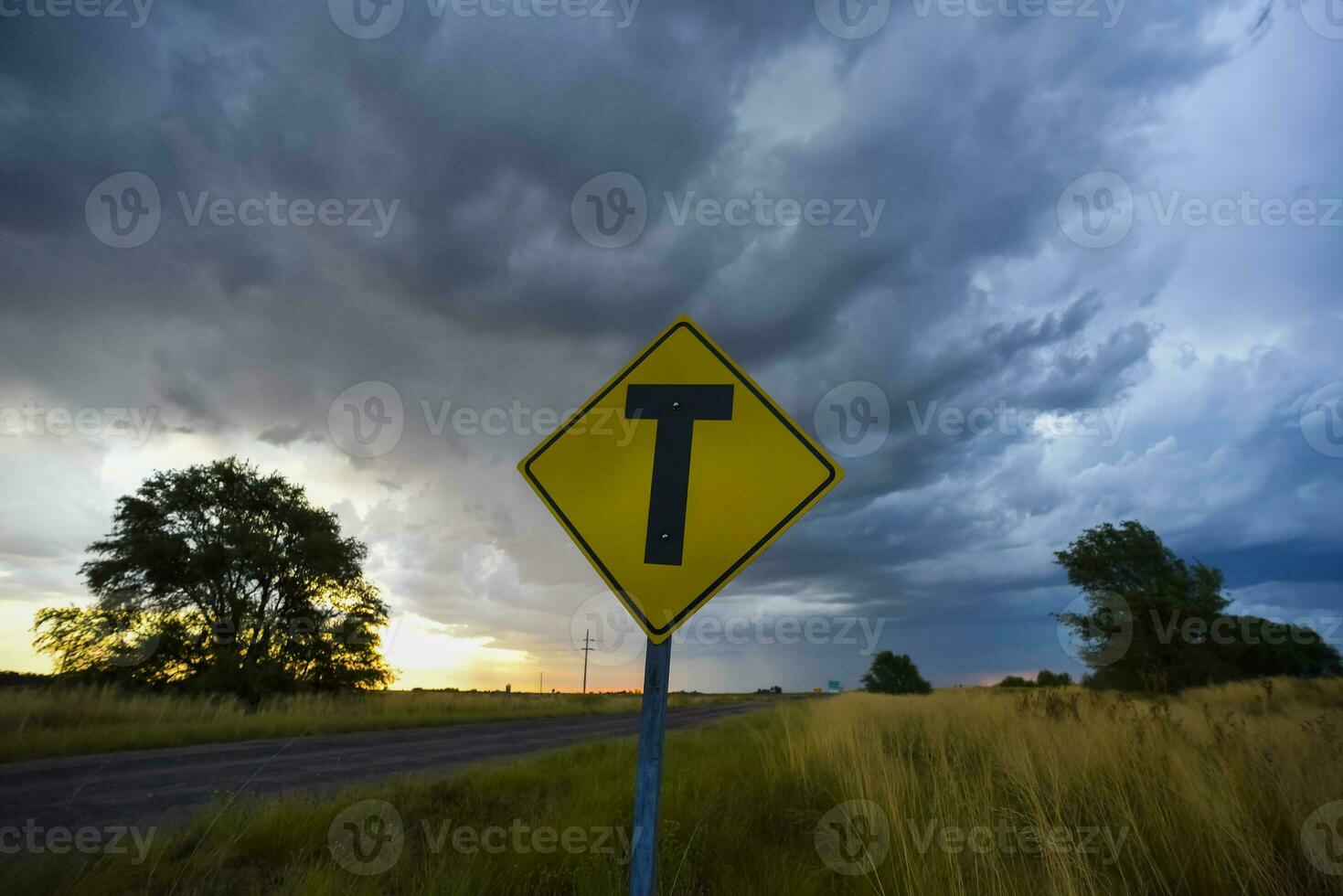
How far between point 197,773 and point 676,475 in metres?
8.87

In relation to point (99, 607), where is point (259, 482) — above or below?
above

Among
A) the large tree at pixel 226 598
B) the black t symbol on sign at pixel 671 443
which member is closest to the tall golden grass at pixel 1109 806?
the black t symbol on sign at pixel 671 443

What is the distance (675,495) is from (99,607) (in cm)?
2682

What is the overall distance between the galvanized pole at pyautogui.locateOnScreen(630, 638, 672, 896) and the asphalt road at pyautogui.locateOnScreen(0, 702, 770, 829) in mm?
4946

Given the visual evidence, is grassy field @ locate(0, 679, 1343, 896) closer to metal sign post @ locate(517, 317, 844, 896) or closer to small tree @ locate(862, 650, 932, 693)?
metal sign post @ locate(517, 317, 844, 896)

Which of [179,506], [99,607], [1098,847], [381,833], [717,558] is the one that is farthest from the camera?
[179,506]

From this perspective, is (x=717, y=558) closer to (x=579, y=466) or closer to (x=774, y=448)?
(x=774, y=448)

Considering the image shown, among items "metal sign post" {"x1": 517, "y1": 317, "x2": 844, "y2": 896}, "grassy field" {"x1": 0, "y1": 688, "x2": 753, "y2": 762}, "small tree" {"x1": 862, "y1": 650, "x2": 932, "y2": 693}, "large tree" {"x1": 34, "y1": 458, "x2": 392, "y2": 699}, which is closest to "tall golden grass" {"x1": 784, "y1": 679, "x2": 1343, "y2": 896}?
"metal sign post" {"x1": 517, "y1": 317, "x2": 844, "y2": 896}

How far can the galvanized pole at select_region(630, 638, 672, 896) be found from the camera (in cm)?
232

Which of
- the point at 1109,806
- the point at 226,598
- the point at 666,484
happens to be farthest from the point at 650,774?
the point at 226,598

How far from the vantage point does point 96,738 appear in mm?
10992

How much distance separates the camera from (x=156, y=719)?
1398cm

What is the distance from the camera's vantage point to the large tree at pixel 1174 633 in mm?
26234

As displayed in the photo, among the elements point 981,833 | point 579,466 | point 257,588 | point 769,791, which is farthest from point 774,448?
point 257,588
